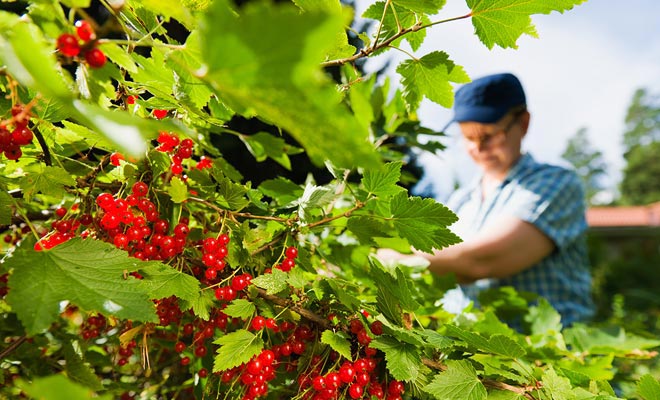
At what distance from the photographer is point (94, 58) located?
355mm

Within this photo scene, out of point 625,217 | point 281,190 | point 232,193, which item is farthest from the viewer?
point 625,217

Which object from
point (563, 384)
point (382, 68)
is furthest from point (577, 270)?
point (382, 68)

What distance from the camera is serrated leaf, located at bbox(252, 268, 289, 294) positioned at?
505 millimetres

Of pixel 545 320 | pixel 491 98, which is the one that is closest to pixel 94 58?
pixel 545 320

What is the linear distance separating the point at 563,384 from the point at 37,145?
27.6 inches

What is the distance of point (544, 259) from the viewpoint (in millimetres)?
1880

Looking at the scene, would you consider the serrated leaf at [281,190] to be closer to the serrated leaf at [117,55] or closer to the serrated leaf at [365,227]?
the serrated leaf at [365,227]

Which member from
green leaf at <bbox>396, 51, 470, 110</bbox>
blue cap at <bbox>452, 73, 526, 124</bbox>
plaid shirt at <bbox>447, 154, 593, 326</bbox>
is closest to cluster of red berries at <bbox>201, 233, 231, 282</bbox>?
green leaf at <bbox>396, 51, 470, 110</bbox>

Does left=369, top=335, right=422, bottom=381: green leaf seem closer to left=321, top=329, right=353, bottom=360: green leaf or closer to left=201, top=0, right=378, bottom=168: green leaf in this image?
left=321, top=329, right=353, bottom=360: green leaf

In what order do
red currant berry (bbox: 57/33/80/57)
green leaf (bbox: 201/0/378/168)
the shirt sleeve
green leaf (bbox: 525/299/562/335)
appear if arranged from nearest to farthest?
1. green leaf (bbox: 201/0/378/168)
2. red currant berry (bbox: 57/33/80/57)
3. green leaf (bbox: 525/299/562/335)
4. the shirt sleeve

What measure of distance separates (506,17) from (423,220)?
0.92 ft

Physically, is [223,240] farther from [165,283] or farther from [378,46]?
[378,46]

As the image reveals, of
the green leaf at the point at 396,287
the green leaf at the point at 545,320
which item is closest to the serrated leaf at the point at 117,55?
the green leaf at the point at 396,287

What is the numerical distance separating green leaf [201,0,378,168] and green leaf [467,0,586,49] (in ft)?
1.29
